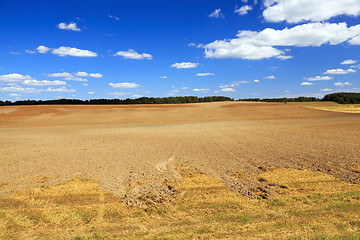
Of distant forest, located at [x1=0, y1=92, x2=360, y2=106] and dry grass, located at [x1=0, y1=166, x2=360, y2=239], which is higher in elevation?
distant forest, located at [x1=0, y1=92, x2=360, y2=106]

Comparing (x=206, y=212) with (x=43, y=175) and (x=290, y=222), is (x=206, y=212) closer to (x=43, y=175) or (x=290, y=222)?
(x=290, y=222)

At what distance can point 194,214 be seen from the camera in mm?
5062

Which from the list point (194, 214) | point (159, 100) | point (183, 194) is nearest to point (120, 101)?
point (159, 100)

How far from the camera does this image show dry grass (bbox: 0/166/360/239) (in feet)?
14.3

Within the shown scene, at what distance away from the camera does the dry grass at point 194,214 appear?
436cm

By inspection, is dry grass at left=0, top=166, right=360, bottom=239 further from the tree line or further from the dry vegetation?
the tree line

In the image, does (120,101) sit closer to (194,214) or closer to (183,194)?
(183,194)

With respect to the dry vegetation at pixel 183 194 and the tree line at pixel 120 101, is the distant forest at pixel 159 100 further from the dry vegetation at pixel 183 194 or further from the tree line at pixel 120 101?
the dry vegetation at pixel 183 194

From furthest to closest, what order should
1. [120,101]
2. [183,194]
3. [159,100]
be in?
[159,100]
[120,101]
[183,194]

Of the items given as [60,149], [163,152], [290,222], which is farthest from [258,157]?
[60,149]

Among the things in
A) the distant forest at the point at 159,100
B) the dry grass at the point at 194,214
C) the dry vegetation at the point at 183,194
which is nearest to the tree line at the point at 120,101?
the distant forest at the point at 159,100

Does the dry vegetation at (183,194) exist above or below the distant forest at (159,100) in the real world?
below

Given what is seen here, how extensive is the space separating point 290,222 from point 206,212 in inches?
67.5

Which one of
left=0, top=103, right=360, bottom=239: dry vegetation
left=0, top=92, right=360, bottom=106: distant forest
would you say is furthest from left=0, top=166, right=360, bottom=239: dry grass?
left=0, top=92, right=360, bottom=106: distant forest
